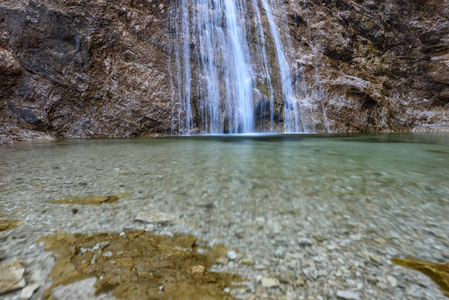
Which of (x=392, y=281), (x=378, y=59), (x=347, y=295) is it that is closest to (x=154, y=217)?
(x=347, y=295)

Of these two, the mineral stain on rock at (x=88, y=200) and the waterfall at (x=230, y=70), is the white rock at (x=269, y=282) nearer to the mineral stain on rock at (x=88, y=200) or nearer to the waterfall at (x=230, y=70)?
the mineral stain on rock at (x=88, y=200)

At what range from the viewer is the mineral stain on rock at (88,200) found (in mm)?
1476

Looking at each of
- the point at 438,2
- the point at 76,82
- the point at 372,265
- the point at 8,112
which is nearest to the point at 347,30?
the point at 438,2

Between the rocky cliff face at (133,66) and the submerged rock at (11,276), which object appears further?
the rocky cliff face at (133,66)

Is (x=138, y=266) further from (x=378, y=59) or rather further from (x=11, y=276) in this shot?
(x=378, y=59)

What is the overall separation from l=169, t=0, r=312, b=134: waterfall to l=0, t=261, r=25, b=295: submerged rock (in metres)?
8.66

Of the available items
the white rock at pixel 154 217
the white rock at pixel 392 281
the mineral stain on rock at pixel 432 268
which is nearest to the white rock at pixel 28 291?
the white rock at pixel 154 217

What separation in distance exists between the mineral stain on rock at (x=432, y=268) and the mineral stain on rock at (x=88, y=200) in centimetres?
171

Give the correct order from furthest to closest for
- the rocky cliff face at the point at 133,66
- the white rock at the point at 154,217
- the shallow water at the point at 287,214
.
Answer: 1. the rocky cliff face at the point at 133,66
2. the white rock at the point at 154,217
3. the shallow water at the point at 287,214

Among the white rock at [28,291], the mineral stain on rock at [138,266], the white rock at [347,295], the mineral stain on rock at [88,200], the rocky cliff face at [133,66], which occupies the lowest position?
the mineral stain on rock at [138,266]

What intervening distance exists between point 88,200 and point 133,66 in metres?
9.03

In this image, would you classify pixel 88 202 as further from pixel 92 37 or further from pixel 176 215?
pixel 92 37

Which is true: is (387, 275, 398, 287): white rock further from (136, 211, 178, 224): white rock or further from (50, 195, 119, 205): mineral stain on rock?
(50, 195, 119, 205): mineral stain on rock

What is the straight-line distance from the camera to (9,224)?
1.16 meters
